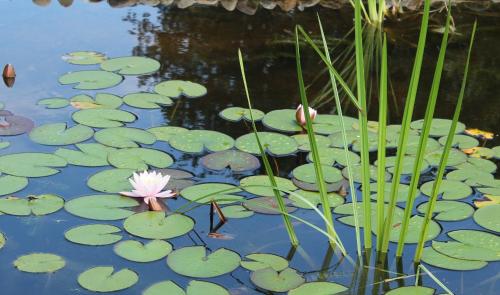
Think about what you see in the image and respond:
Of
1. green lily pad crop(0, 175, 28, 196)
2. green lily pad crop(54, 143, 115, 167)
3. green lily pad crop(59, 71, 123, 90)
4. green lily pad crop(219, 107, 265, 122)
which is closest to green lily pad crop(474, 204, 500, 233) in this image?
green lily pad crop(219, 107, 265, 122)

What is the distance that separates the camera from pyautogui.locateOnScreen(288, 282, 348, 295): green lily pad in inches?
88.6

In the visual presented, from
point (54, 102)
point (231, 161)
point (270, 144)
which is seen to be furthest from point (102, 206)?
point (54, 102)

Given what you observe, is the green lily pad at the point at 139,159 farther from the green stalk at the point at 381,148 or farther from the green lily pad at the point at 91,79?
the green stalk at the point at 381,148

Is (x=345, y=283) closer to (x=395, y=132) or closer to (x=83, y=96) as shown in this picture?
(x=395, y=132)

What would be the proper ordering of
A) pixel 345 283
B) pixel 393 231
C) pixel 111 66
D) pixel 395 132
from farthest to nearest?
pixel 111 66
pixel 395 132
pixel 393 231
pixel 345 283

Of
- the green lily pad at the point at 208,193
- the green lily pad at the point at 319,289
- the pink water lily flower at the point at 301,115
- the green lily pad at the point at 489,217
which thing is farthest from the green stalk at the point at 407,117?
the pink water lily flower at the point at 301,115

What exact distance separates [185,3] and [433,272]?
2801 millimetres

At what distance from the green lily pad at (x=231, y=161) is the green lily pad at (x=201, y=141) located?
0.06 meters

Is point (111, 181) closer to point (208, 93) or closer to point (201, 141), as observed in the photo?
point (201, 141)

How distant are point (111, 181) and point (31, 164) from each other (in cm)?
31

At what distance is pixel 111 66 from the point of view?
3730mm

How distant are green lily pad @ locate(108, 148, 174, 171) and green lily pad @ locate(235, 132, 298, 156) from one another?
12.0 inches

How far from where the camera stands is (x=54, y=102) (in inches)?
132

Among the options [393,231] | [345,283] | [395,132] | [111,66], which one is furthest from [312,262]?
[111,66]
